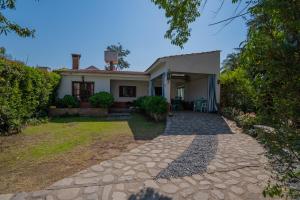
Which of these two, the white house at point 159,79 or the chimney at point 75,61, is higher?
the chimney at point 75,61

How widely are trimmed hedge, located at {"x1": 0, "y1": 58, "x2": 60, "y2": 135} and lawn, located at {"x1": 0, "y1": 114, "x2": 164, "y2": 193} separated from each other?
844 mm

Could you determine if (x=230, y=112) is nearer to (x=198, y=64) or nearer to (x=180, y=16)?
(x=198, y=64)

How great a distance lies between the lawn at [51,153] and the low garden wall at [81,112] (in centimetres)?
614

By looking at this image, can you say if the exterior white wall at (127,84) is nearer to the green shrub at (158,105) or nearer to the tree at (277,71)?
the green shrub at (158,105)

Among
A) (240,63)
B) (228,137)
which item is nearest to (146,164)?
(240,63)

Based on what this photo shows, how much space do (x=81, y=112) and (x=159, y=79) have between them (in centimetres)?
722

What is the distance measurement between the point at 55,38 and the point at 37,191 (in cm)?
1231

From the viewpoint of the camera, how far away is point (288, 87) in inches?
82.8

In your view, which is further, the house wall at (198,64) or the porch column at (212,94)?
the porch column at (212,94)

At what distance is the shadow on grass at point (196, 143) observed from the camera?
4.95 metres

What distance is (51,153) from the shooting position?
6.05 metres

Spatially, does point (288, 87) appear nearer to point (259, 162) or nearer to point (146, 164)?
point (146, 164)

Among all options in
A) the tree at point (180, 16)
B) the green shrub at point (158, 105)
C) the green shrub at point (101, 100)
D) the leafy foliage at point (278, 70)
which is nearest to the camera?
the leafy foliage at point (278, 70)

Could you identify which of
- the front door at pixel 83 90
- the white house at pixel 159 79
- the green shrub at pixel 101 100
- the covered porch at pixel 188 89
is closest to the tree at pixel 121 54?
the white house at pixel 159 79
